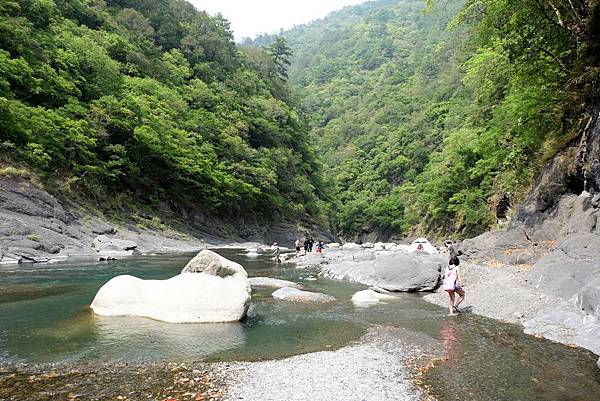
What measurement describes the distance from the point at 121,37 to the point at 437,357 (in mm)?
61013

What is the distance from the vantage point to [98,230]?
31.4 m

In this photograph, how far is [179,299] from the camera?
1122 centimetres

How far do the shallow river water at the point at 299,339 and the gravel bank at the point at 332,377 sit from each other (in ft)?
1.79

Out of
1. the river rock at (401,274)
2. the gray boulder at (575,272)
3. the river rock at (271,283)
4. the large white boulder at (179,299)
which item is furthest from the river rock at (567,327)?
the river rock at (271,283)

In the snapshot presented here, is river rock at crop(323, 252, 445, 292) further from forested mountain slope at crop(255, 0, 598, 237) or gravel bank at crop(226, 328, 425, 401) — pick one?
gravel bank at crop(226, 328, 425, 401)

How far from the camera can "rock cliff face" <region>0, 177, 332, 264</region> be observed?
22703 millimetres

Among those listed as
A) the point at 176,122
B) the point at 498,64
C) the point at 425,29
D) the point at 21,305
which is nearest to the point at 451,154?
the point at 498,64

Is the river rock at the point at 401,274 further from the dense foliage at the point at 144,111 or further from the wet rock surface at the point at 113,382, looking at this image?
the dense foliage at the point at 144,111

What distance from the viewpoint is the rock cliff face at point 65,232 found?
74.5 ft

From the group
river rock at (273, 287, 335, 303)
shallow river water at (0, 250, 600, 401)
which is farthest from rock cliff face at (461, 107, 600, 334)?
river rock at (273, 287, 335, 303)

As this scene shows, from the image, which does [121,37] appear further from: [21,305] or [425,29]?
[425,29]

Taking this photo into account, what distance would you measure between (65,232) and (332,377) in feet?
83.4

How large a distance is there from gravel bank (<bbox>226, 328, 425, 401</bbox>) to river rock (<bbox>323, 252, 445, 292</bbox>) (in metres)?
7.95

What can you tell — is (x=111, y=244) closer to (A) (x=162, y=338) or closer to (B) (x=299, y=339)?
(A) (x=162, y=338)
